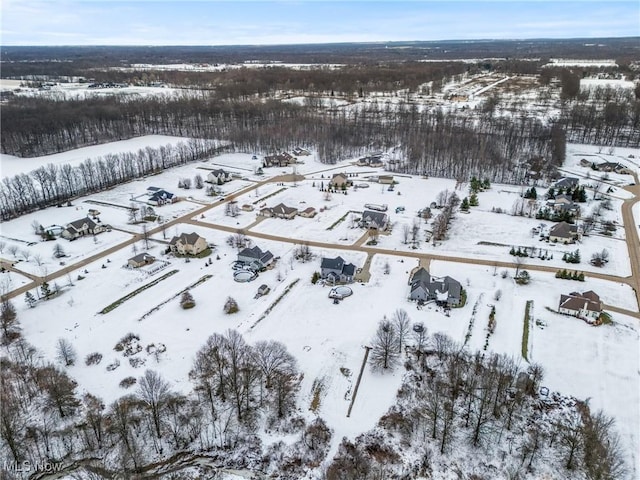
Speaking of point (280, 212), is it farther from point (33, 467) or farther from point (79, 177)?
point (33, 467)

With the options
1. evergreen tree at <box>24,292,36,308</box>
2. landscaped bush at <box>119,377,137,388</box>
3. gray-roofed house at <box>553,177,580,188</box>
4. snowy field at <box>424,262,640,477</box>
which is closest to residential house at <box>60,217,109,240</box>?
evergreen tree at <box>24,292,36,308</box>

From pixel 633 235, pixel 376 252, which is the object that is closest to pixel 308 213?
pixel 376 252

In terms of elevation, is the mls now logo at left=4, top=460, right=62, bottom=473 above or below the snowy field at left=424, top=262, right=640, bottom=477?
below

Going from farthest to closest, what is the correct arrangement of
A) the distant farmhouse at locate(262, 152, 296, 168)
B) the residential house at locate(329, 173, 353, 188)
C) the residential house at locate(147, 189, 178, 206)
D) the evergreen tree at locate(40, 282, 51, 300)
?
the distant farmhouse at locate(262, 152, 296, 168) → the residential house at locate(329, 173, 353, 188) → the residential house at locate(147, 189, 178, 206) → the evergreen tree at locate(40, 282, 51, 300)

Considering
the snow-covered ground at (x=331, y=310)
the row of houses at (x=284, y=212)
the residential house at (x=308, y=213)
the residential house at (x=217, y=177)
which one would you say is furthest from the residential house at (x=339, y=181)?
the residential house at (x=217, y=177)

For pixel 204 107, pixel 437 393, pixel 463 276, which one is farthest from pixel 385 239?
pixel 204 107

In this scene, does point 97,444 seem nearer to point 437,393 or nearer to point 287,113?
point 437,393

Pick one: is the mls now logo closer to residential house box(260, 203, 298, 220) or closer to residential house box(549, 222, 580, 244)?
residential house box(260, 203, 298, 220)
